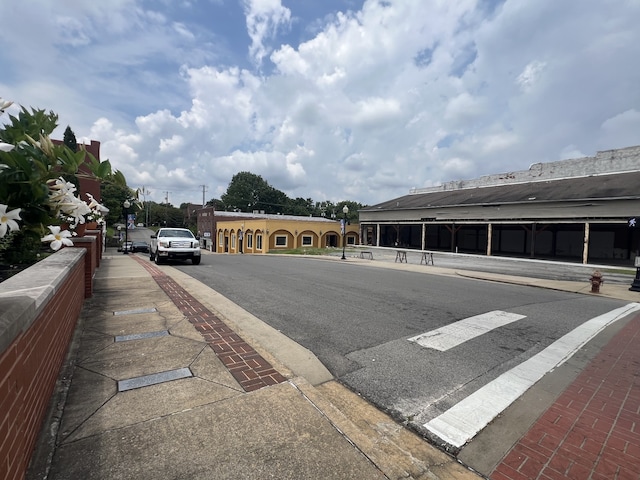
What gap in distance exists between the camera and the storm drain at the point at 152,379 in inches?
134

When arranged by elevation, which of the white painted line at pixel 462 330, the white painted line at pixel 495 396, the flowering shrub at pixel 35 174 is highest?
the flowering shrub at pixel 35 174

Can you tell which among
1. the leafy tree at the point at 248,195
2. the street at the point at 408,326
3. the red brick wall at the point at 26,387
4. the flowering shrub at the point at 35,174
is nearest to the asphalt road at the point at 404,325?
the street at the point at 408,326

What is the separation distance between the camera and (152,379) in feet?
11.7

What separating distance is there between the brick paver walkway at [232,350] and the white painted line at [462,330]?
8.69ft

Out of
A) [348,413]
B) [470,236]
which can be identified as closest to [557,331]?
[348,413]

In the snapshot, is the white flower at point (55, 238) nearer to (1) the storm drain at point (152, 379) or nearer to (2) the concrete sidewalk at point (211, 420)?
(2) the concrete sidewalk at point (211, 420)

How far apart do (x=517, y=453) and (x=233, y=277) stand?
10203 mm

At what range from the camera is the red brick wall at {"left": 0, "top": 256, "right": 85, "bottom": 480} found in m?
1.78

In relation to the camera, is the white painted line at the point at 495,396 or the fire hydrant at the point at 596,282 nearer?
the white painted line at the point at 495,396

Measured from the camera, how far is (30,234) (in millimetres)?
1841

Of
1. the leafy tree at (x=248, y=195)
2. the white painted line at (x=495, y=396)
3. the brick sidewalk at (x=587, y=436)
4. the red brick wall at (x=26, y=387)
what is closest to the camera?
the red brick wall at (x=26, y=387)

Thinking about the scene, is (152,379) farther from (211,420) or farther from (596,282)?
(596,282)

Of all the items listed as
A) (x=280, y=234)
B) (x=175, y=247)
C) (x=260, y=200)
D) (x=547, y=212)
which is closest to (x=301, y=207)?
(x=260, y=200)

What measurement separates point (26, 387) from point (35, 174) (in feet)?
5.27
